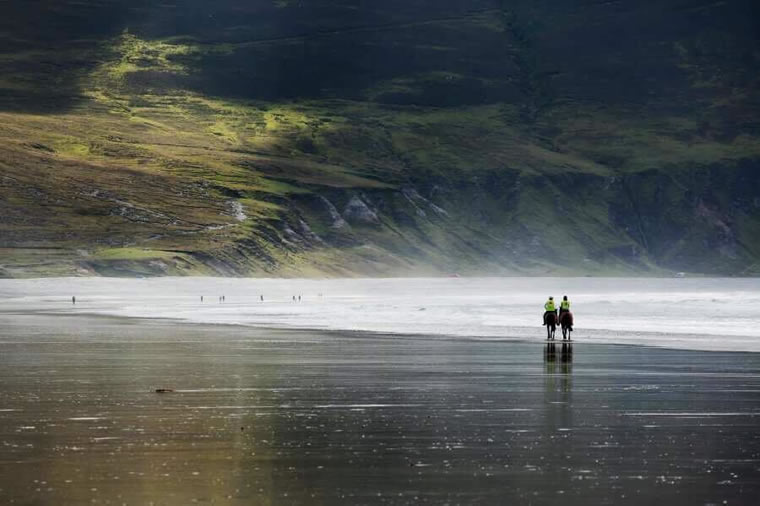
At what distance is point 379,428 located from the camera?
86.8ft

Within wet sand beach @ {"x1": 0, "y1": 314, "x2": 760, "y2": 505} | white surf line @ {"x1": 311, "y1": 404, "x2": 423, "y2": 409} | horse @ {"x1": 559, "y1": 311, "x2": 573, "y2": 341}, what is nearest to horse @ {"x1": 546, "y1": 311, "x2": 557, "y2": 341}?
horse @ {"x1": 559, "y1": 311, "x2": 573, "y2": 341}

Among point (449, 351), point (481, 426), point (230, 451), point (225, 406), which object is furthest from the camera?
point (449, 351)

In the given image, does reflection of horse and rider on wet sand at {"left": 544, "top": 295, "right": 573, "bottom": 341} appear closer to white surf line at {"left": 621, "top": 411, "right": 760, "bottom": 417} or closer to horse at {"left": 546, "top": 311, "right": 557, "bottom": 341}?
horse at {"left": 546, "top": 311, "right": 557, "bottom": 341}

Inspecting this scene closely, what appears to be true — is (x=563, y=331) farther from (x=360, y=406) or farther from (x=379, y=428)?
(x=379, y=428)

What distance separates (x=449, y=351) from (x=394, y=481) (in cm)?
3020

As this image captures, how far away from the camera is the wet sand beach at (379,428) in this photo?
19.6 meters

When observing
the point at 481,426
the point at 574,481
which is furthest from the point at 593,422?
the point at 574,481

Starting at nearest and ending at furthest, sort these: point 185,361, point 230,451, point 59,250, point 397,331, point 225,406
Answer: point 230,451, point 225,406, point 185,361, point 397,331, point 59,250

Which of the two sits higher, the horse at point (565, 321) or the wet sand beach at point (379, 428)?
the horse at point (565, 321)

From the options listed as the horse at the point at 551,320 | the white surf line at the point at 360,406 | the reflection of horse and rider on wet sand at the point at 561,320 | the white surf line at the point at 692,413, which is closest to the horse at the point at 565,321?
the reflection of horse and rider on wet sand at the point at 561,320

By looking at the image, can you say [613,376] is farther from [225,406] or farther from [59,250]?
[59,250]

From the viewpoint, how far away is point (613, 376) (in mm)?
38719

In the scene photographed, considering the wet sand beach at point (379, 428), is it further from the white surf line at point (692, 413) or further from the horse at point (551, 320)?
the horse at point (551, 320)

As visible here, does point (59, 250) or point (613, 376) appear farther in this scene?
point (59, 250)
